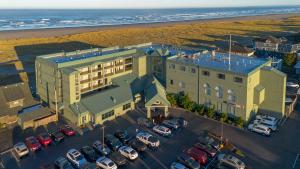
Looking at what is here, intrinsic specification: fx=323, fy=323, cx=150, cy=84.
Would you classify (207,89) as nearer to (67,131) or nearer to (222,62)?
(222,62)

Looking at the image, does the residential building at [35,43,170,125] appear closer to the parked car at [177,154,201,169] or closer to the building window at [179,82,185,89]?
the building window at [179,82,185,89]

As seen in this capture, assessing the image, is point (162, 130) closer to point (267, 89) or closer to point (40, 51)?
point (267, 89)

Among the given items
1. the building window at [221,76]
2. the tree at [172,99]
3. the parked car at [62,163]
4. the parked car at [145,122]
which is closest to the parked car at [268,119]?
the building window at [221,76]

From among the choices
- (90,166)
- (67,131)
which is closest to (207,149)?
(90,166)

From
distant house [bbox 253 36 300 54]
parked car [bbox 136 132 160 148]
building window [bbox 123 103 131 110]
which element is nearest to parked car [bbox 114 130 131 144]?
parked car [bbox 136 132 160 148]

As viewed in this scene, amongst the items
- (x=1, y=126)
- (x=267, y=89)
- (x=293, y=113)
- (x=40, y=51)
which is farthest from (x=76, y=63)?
(x=40, y=51)

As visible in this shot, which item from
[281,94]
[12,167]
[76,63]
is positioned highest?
[76,63]

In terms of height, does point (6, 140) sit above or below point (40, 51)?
below
